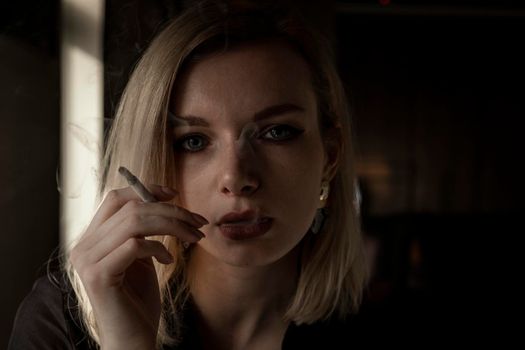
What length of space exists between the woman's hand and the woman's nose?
4 centimetres

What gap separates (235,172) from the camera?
56 cm

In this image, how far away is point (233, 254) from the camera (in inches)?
23.8

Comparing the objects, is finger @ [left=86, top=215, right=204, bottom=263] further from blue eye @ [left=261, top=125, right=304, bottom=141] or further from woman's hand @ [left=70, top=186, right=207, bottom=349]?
blue eye @ [left=261, top=125, right=304, bottom=141]

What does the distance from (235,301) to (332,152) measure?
9.2 inches

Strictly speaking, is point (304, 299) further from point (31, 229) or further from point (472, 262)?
point (472, 262)

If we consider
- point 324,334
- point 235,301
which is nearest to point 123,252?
point 235,301

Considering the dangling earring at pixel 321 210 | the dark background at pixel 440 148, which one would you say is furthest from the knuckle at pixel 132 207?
the dark background at pixel 440 148

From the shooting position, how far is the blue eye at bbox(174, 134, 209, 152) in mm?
574

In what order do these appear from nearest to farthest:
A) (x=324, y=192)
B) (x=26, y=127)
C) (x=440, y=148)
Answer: (x=26, y=127)
(x=324, y=192)
(x=440, y=148)

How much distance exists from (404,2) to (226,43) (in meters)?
2.32

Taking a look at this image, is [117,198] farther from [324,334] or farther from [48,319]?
Result: [324,334]

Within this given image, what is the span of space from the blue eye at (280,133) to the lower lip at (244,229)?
86mm

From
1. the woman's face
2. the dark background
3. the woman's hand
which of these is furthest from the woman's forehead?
the dark background

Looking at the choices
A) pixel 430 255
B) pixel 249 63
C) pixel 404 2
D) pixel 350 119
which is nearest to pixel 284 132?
pixel 249 63
